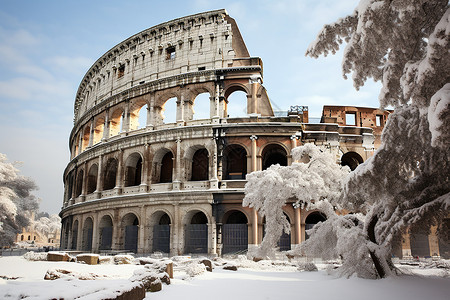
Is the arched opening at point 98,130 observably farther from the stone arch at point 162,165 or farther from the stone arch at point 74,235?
the stone arch at point 162,165

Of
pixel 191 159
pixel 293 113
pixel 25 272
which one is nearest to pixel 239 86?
pixel 293 113

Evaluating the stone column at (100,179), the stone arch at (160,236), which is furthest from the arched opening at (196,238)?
the stone column at (100,179)

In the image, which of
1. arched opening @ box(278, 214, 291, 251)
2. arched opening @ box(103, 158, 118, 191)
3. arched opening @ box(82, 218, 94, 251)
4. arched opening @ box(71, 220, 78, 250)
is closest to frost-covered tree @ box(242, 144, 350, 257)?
arched opening @ box(278, 214, 291, 251)

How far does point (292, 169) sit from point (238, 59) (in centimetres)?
1063

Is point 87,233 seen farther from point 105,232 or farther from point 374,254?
point 374,254

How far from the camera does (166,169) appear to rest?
923 inches

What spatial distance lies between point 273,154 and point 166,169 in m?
7.36

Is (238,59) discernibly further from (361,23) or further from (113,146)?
(361,23)

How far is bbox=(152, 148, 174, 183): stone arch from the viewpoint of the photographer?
22.0 meters

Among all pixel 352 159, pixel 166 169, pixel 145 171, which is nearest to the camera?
pixel 145 171

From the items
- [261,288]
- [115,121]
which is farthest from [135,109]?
[261,288]

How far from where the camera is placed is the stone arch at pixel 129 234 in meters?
21.6

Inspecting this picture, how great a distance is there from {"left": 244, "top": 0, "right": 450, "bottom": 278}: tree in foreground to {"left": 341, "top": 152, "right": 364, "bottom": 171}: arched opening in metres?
15.0

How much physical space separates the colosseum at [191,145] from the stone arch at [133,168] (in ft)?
0.23
